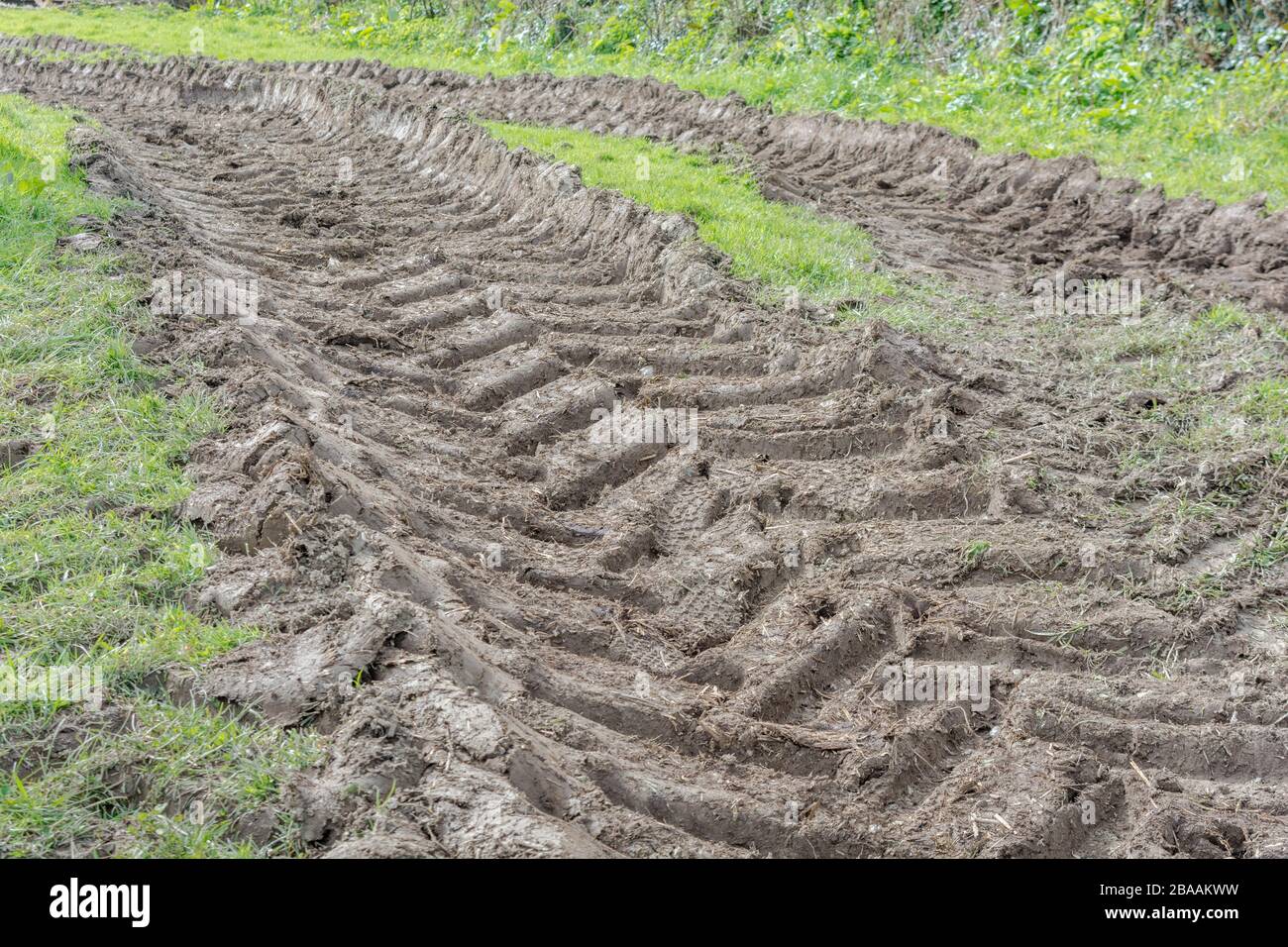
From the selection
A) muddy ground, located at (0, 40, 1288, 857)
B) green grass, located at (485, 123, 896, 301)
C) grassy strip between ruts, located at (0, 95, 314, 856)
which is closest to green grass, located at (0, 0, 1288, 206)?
muddy ground, located at (0, 40, 1288, 857)

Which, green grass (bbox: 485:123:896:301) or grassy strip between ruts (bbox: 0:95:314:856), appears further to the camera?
green grass (bbox: 485:123:896:301)

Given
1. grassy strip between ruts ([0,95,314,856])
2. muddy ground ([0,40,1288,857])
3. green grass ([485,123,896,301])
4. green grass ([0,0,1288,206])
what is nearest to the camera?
grassy strip between ruts ([0,95,314,856])

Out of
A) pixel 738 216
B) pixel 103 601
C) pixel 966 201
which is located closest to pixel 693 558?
pixel 103 601

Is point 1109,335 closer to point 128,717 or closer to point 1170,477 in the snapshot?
point 1170,477

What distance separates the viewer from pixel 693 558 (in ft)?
15.3

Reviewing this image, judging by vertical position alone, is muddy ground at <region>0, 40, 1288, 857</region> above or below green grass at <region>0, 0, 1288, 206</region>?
below

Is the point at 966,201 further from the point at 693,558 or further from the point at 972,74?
the point at 693,558

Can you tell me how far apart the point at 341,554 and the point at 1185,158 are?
9665 millimetres

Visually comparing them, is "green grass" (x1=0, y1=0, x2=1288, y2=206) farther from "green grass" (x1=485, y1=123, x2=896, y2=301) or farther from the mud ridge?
"green grass" (x1=485, y1=123, x2=896, y2=301)

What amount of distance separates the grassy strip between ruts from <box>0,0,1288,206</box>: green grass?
882 cm

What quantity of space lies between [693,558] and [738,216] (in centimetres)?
444

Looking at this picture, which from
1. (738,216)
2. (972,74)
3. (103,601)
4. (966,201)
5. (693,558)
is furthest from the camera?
(972,74)

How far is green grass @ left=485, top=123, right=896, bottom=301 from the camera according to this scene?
24.5 feet

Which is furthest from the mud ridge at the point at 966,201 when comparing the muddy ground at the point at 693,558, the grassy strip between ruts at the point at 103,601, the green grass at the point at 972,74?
the grassy strip between ruts at the point at 103,601
